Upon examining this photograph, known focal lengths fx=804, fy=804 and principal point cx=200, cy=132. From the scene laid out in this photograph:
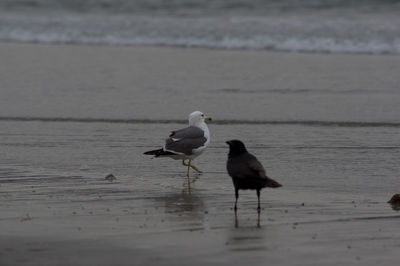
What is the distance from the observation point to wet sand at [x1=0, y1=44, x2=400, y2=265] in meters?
5.70

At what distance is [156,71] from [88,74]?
4.93ft

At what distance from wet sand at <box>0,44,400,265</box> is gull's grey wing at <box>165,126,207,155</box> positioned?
283 mm

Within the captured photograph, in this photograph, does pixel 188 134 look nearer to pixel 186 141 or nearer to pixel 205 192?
pixel 186 141

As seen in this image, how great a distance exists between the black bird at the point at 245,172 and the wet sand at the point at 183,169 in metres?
0.23

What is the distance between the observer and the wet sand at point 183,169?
5.70 meters

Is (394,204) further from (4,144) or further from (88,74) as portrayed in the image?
(88,74)

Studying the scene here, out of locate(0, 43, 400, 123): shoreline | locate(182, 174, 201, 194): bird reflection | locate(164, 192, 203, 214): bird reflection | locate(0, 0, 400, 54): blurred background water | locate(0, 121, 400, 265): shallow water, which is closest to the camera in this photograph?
locate(0, 121, 400, 265): shallow water

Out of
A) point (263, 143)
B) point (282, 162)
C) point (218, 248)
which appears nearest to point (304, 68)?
point (263, 143)

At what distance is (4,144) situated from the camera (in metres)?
10.2

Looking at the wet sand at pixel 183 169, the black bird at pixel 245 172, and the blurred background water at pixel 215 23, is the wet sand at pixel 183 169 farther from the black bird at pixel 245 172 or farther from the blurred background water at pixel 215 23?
the blurred background water at pixel 215 23

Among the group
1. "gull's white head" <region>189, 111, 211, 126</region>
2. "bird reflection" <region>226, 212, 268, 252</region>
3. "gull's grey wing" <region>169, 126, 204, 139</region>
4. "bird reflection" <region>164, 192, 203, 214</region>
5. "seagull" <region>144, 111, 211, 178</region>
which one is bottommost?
"bird reflection" <region>226, 212, 268, 252</region>

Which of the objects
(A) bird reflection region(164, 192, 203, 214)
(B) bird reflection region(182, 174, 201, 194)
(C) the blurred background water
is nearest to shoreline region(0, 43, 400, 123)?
(C) the blurred background water

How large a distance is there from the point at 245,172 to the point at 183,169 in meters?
2.41

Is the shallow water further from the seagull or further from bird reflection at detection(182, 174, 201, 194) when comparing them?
the seagull
